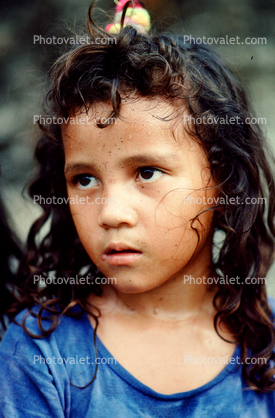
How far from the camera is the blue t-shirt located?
3.49 feet

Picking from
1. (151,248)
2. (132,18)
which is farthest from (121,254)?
(132,18)

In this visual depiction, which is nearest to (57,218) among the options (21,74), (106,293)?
(106,293)

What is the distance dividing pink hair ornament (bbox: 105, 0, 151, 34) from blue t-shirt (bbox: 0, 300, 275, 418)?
0.93 m

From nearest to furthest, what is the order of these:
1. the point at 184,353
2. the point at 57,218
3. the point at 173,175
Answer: the point at 173,175, the point at 184,353, the point at 57,218

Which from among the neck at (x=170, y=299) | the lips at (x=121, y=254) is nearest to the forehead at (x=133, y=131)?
the lips at (x=121, y=254)

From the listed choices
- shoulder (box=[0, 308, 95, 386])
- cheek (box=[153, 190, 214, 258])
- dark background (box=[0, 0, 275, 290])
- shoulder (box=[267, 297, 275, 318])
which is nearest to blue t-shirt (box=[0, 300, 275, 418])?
shoulder (box=[0, 308, 95, 386])

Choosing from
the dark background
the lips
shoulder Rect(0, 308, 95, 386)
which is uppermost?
the dark background

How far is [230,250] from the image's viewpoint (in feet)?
4.13

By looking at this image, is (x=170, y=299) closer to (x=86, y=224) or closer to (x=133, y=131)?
(x=86, y=224)

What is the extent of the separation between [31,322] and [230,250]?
2.12 feet

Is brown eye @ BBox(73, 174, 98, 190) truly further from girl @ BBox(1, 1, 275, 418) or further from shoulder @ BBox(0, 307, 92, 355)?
shoulder @ BBox(0, 307, 92, 355)

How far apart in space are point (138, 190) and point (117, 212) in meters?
0.09

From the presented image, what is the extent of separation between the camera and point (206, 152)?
1113 millimetres

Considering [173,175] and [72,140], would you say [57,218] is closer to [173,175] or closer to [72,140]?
[72,140]
